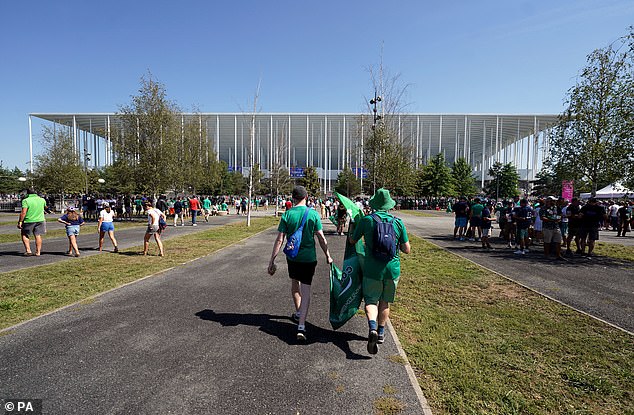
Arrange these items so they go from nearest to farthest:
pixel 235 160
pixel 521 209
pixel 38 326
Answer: pixel 38 326, pixel 521 209, pixel 235 160

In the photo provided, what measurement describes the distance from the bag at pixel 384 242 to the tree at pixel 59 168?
3701 centimetres

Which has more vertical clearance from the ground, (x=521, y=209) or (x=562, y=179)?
(x=562, y=179)

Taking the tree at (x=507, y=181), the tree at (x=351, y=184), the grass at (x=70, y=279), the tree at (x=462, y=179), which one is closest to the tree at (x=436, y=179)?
the tree at (x=462, y=179)

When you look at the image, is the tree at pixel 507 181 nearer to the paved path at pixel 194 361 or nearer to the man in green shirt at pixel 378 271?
the man in green shirt at pixel 378 271

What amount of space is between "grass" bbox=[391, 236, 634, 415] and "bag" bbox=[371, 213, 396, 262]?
3.66 ft

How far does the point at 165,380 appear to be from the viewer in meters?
3.11

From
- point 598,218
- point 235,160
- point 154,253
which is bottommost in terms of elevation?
point 154,253

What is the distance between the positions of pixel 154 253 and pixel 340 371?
8.57 m

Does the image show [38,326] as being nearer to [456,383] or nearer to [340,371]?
[340,371]

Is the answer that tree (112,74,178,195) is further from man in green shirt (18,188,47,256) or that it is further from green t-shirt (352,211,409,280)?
green t-shirt (352,211,409,280)

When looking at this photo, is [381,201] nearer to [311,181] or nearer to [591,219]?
[591,219]

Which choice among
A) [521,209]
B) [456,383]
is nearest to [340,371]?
[456,383]

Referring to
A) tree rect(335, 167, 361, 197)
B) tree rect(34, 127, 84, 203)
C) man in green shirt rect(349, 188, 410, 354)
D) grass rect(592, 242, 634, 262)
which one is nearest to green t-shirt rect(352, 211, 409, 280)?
man in green shirt rect(349, 188, 410, 354)

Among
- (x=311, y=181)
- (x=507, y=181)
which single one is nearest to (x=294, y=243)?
(x=311, y=181)
